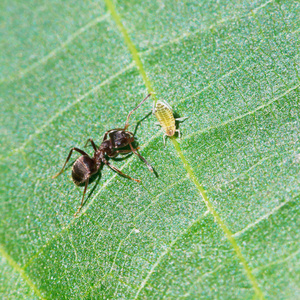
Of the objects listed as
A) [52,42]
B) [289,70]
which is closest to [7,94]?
[52,42]

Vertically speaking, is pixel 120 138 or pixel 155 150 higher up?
pixel 120 138

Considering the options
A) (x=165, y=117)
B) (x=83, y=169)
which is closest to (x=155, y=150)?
(x=165, y=117)

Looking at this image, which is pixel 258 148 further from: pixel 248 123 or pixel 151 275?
pixel 151 275

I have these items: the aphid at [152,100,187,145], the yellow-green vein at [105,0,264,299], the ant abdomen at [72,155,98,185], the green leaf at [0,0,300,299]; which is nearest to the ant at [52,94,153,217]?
the ant abdomen at [72,155,98,185]

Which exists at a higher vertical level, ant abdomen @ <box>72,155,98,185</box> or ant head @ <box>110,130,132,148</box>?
ant head @ <box>110,130,132,148</box>

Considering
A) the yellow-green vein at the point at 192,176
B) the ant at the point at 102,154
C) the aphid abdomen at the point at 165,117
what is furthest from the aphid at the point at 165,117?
the ant at the point at 102,154

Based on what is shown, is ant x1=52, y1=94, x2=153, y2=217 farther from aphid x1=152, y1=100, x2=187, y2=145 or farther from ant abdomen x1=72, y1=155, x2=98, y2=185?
aphid x1=152, y1=100, x2=187, y2=145

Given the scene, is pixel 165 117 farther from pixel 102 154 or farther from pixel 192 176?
Result: pixel 102 154
